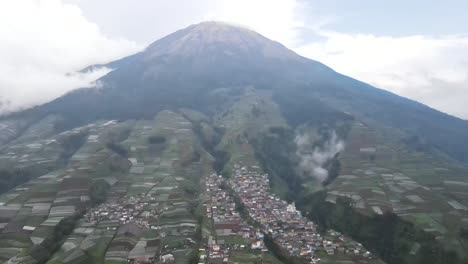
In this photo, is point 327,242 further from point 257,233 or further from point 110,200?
point 110,200

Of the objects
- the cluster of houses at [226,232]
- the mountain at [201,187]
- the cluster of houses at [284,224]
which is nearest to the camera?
the cluster of houses at [226,232]

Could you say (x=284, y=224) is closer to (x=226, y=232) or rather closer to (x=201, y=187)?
(x=226, y=232)

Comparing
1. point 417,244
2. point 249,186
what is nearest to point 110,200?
point 249,186

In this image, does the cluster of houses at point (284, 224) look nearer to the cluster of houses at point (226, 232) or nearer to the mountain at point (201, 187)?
the mountain at point (201, 187)

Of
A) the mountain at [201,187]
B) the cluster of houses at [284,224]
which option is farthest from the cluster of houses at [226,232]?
the cluster of houses at [284,224]

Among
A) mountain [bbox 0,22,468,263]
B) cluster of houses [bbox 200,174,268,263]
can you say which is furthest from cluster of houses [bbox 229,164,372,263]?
cluster of houses [bbox 200,174,268,263]

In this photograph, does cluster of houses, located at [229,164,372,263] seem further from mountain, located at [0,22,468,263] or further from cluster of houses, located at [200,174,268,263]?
cluster of houses, located at [200,174,268,263]
